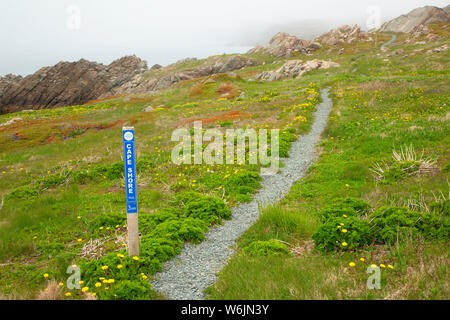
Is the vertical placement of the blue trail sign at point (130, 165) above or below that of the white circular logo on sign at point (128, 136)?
below

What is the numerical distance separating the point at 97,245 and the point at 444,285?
8295 mm

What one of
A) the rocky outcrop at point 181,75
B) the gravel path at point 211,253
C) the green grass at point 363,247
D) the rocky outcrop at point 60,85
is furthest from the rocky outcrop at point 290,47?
the gravel path at point 211,253

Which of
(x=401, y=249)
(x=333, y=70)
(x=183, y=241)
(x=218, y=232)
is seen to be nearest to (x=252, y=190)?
(x=218, y=232)

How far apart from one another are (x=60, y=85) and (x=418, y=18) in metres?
181

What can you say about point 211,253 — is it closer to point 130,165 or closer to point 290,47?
point 130,165

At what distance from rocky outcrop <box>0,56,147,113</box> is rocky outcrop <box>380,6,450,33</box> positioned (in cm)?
15103

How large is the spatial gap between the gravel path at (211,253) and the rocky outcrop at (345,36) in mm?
141711

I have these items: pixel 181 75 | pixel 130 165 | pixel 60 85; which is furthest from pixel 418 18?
pixel 130 165

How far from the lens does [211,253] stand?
8.27 meters

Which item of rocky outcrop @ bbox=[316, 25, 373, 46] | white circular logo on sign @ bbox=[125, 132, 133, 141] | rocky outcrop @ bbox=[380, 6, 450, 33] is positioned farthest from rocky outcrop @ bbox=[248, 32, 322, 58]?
white circular logo on sign @ bbox=[125, 132, 133, 141]

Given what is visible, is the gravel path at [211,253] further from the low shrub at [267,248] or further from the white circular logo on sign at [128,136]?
the white circular logo on sign at [128,136]

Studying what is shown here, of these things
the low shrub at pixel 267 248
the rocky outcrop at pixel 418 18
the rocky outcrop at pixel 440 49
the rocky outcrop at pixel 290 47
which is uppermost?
the rocky outcrop at pixel 418 18

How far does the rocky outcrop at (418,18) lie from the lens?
155 meters

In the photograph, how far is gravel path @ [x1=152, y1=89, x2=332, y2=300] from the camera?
671 centimetres
